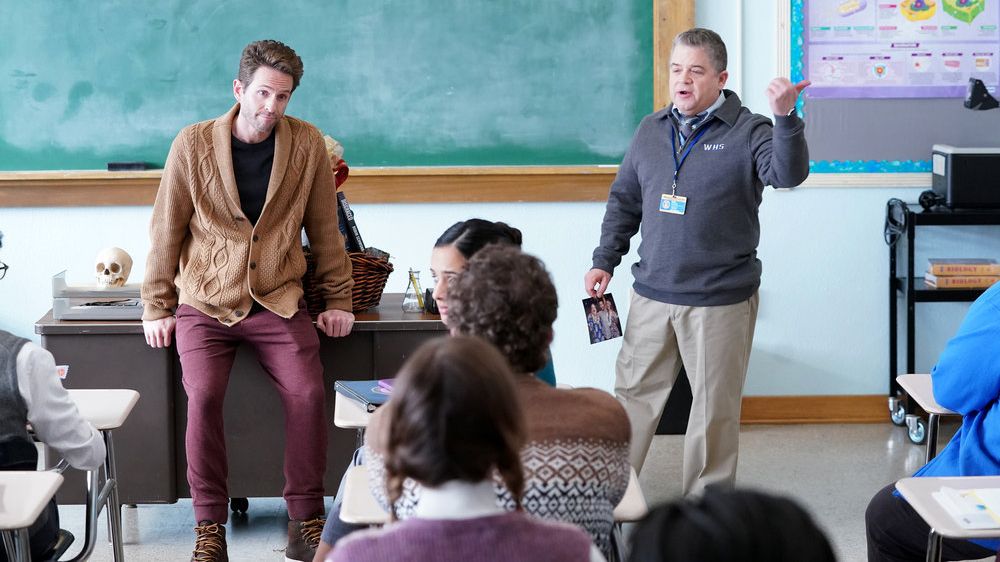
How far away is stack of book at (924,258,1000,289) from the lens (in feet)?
14.9

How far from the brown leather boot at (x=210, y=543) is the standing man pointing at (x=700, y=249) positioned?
120 cm

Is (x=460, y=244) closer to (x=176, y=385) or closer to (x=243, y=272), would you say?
(x=243, y=272)

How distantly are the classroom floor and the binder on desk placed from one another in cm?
91

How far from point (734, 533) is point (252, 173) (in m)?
2.52

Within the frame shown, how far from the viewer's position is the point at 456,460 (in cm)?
142

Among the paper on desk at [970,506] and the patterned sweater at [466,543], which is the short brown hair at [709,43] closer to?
the paper on desk at [970,506]

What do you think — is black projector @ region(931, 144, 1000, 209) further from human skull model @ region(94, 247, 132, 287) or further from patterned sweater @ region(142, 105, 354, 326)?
human skull model @ region(94, 247, 132, 287)

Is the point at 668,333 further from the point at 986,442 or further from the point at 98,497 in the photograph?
the point at 98,497

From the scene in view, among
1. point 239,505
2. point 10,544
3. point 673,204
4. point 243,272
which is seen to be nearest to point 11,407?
point 10,544

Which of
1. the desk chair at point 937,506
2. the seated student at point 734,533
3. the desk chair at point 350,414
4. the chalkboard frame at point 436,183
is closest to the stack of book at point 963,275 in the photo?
the chalkboard frame at point 436,183

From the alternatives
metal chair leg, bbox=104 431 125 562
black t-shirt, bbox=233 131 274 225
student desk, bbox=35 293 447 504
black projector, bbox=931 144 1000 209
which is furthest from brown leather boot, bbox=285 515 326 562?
black projector, bbox=931 144 1000 209

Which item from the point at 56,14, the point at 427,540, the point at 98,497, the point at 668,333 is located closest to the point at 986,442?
the point at 668,333

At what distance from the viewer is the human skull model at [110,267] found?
11.8 feet

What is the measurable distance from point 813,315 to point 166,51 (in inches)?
106
